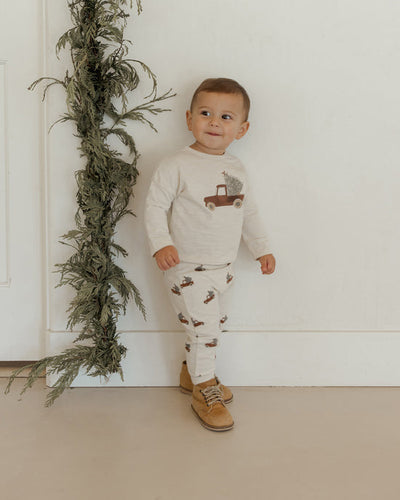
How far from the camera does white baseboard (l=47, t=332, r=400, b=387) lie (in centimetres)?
176

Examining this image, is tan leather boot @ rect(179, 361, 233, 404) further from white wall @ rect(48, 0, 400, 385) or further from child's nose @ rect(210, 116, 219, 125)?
child's nose @ rect(210, 116, 219, 125)

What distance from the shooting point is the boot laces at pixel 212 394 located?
1.51 meters

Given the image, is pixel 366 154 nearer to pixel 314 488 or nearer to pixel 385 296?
pixel 385 296

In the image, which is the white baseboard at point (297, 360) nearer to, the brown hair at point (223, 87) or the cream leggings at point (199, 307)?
the cream leggings at point (199, 307)

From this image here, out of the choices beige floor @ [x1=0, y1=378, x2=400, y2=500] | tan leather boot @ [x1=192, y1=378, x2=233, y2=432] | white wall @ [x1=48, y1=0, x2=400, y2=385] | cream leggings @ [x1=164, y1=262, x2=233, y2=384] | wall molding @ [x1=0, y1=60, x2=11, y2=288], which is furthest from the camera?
wall molding @ [x1=0, y1=60, x2=11, y2=288]

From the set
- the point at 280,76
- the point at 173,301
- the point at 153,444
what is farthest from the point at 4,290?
the point at 280,76

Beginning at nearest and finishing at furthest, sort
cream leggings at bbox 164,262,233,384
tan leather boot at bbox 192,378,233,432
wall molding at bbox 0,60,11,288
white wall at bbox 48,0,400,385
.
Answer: tan leather boot at bbox 192,378,233,432, cream leggings at bbox 164,262,233,384, white wall at bbox 48,0,400,385, wall molding at bbox 0,60,11,288

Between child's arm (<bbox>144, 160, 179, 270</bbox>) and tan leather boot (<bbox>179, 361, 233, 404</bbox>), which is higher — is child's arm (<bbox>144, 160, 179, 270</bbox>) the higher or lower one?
the higher one

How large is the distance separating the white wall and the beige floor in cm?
15

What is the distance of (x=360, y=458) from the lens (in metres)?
1.31

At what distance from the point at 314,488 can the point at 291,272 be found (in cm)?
77

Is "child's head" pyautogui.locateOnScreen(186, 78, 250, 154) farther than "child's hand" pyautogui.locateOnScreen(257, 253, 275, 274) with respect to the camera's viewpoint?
No

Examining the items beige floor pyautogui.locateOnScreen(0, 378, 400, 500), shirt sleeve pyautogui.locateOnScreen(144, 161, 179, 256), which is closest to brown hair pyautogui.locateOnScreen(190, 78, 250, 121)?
shirt sleeve pyautogui.locateOnScreen(144, 161, 179, 256)

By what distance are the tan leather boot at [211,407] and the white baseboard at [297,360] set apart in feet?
0.60
